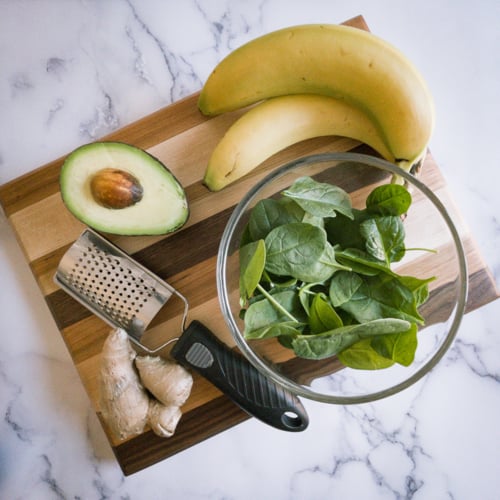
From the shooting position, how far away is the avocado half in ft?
2.09

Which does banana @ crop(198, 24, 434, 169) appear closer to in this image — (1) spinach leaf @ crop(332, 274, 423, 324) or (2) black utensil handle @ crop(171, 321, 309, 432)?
(1) spinach leaf @ crop(332, 274, 423, 324)

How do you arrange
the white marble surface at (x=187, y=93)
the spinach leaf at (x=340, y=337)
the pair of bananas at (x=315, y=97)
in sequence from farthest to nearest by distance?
the white marble surface at (x=187, y=93), the pair of bananas at (x=315, y=97), the spinach leaf at (x=340, y=337)

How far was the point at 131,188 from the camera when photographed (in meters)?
0.63

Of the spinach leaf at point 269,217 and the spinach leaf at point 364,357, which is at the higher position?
the spinach leaf at point 269,217

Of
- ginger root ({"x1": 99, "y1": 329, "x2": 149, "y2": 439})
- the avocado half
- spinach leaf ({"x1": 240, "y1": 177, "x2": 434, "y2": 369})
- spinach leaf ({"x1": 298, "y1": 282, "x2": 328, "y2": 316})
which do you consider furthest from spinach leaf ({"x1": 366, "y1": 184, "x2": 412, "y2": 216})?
ginger root ({"x1": 99, "y1": 329, "x2": 149, "y2": 439})

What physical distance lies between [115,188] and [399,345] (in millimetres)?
342

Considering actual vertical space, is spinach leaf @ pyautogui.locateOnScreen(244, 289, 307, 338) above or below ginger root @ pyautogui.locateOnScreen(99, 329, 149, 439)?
above

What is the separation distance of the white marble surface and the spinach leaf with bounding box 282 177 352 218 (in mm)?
277

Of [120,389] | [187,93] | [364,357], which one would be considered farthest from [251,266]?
[187,93]

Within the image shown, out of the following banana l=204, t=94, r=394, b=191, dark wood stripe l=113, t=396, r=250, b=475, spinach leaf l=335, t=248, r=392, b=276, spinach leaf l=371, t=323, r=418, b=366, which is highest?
banana l=204, t=94, r=394, b=191

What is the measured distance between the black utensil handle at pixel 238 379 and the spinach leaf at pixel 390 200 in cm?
24

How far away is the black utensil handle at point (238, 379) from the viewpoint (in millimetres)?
668

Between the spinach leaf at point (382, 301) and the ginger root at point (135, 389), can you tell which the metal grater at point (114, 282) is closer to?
the ginger root at point (135, 389)

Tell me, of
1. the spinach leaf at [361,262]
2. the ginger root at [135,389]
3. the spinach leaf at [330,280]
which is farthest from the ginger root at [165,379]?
the spinach leaf at [361,262]
